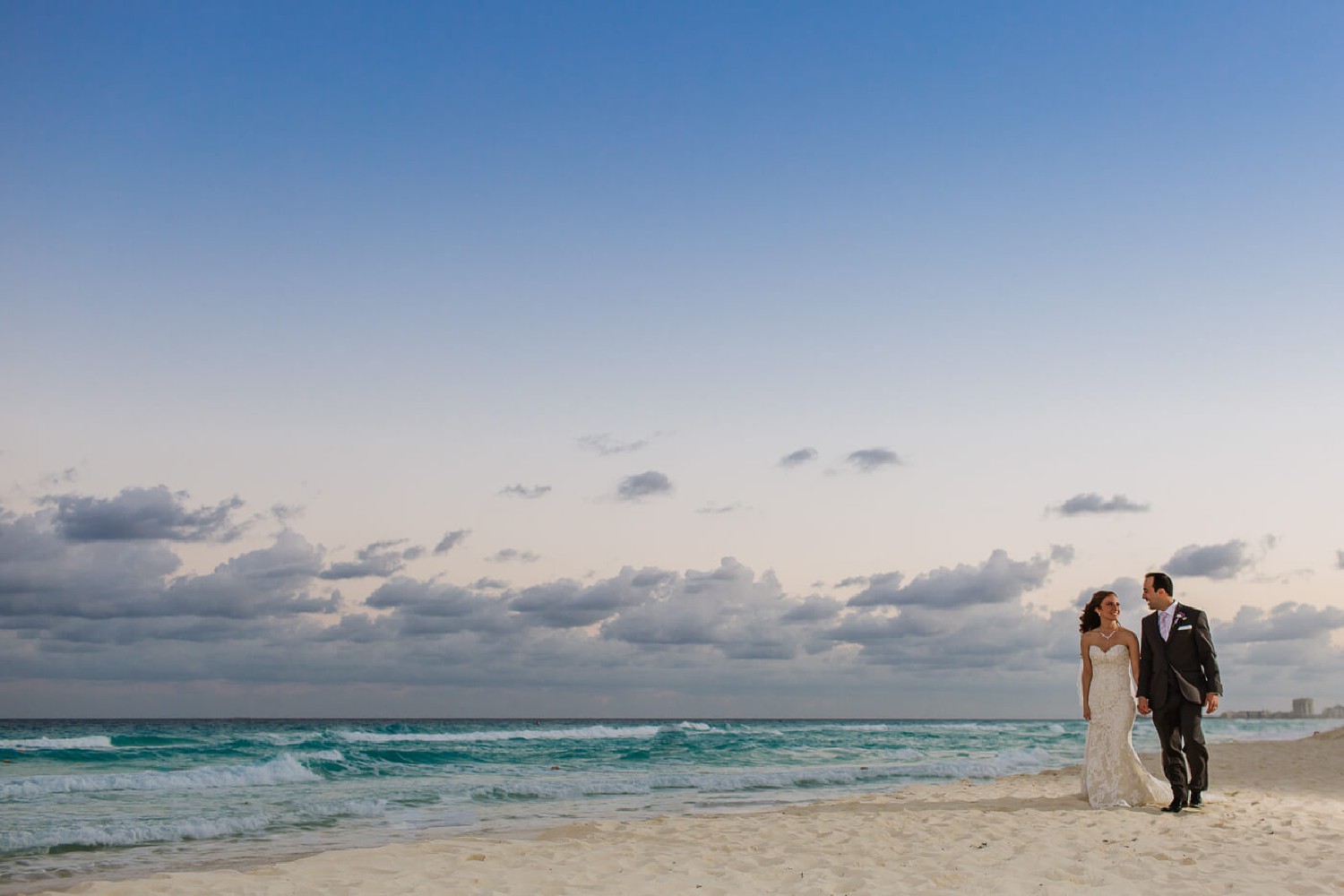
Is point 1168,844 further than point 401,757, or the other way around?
point 401,757

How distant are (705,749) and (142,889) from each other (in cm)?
2533

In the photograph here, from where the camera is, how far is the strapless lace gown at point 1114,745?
10234 millimetres

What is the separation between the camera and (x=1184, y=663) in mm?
9883

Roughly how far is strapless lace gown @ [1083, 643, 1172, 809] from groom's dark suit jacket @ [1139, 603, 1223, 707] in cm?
38

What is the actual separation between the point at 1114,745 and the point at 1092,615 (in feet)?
4.44

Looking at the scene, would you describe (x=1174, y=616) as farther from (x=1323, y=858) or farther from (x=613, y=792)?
(x=613, y=792)

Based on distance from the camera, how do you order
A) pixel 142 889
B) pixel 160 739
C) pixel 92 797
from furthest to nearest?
pixel 160 739 < pixel 92 797 < pixel 142 889

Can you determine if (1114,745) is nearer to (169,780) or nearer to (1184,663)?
(1184,663)

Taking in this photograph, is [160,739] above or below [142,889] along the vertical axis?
below

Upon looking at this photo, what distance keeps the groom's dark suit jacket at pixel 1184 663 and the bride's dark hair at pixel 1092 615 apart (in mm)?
653

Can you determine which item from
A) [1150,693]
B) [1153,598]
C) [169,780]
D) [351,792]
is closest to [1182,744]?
[1150,693]

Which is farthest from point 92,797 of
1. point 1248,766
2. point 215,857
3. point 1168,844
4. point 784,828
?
point 1248,766

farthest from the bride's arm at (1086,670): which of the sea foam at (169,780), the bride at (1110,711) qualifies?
the sea foam at (169,780)

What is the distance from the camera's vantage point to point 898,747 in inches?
1355
